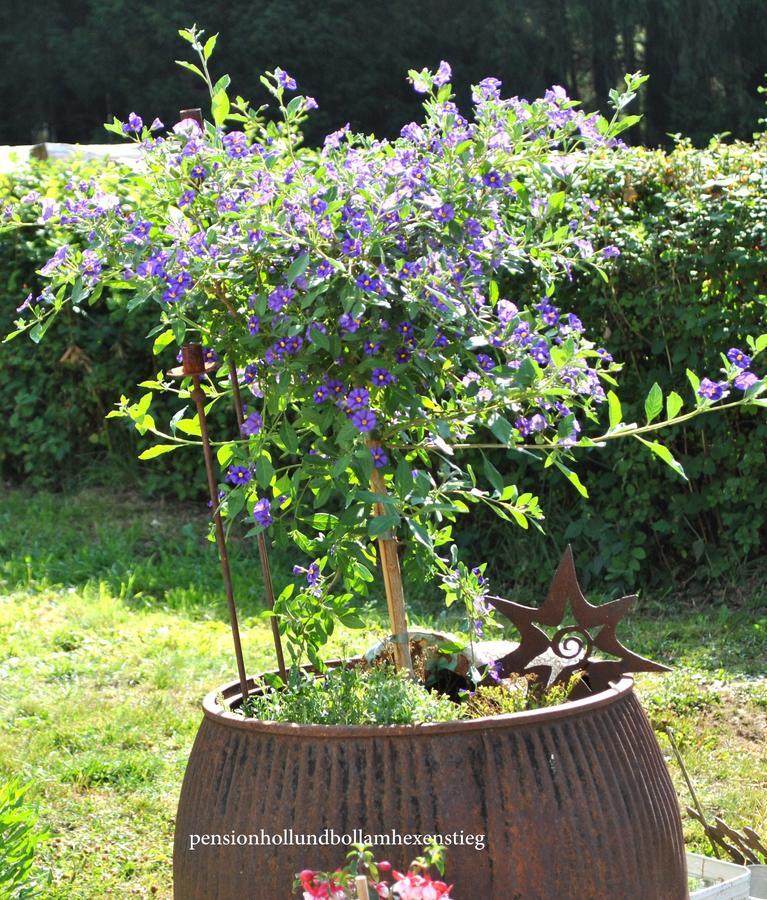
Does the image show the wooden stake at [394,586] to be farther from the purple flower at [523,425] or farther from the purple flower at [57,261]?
the purple flower at [57,261]

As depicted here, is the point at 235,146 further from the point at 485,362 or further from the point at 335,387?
the point at 485,362

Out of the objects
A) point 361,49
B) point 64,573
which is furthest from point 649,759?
point 361,49

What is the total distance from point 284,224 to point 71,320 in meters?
5.14

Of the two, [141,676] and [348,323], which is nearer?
[348,323]

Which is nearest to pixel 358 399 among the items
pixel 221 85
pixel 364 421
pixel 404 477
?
pixel 364 421

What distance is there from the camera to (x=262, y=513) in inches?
88.9

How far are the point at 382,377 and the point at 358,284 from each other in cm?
19

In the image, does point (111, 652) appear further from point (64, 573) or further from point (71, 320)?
point (71, 320)

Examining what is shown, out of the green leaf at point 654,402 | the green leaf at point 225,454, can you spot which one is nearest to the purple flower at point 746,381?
the green leaf at point 654,402

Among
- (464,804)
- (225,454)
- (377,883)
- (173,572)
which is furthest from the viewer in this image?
(173,572)

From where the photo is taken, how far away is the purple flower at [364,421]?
2.11 meters

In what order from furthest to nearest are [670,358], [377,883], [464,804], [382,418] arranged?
[670,358]
[382,418]
[464,804]
[377,883]

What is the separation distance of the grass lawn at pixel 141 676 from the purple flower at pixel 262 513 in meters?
0.48

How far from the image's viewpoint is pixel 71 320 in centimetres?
692
